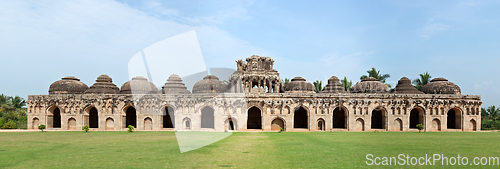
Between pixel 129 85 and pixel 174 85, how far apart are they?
6.48 m

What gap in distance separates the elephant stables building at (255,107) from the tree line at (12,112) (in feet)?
15.2

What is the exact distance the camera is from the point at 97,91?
4512 cm

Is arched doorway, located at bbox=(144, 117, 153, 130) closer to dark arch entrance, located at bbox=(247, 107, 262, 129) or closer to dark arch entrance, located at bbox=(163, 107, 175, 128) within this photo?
dark arch entrance, located at bbox=(163, 107, 175, 128)

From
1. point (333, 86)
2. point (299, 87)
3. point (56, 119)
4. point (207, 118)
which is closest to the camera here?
point (207, 118)

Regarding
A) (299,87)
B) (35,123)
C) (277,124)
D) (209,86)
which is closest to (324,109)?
(277,124)

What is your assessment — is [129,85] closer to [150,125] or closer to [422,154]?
[150,125]

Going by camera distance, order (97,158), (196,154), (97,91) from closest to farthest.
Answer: (97,158) → (196,154) → (97,91)

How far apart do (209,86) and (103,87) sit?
1558 centimetres

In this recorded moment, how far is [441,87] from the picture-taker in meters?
43.9

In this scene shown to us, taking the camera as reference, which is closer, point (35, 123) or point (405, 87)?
point (35, 123)

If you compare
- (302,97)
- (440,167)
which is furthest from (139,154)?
(302,97)

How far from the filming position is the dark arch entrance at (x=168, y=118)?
143ft

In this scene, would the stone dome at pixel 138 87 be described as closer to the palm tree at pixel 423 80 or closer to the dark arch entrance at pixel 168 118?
the dark arch entrance at pixel 168 118

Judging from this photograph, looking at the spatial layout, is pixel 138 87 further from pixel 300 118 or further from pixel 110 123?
pixel 300 118
